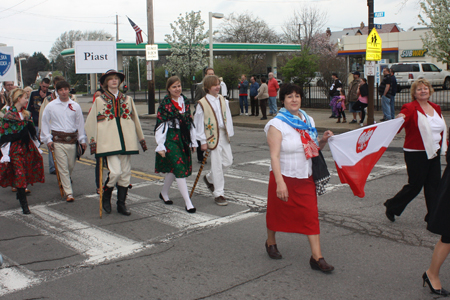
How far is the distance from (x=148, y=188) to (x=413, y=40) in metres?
42.1

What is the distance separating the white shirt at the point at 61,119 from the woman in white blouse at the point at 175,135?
59.2 inches

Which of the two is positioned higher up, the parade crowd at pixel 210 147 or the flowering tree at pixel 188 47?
the flowering tree at pixel 188 47

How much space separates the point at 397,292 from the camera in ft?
12.2

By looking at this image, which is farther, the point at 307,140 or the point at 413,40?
the point at 413,40

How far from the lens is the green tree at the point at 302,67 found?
69.9 feet

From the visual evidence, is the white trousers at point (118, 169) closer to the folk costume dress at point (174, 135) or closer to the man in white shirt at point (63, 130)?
the folk costume dress at point (174, 135)

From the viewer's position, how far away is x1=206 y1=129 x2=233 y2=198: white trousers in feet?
21.6

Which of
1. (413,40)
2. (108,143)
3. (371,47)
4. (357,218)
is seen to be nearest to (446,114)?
(371,47)

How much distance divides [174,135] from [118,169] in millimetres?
884

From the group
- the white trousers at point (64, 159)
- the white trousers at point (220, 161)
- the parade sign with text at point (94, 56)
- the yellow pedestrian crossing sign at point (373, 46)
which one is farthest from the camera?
the parade sign with text at point (94, 56)

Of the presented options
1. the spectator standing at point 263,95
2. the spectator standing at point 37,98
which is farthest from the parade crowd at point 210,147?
the spectator standing at point 263,95

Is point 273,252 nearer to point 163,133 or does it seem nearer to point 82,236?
point 82,236

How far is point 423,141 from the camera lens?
5.12m

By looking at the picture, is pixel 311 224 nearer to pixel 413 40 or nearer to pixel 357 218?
pixel 357 218
